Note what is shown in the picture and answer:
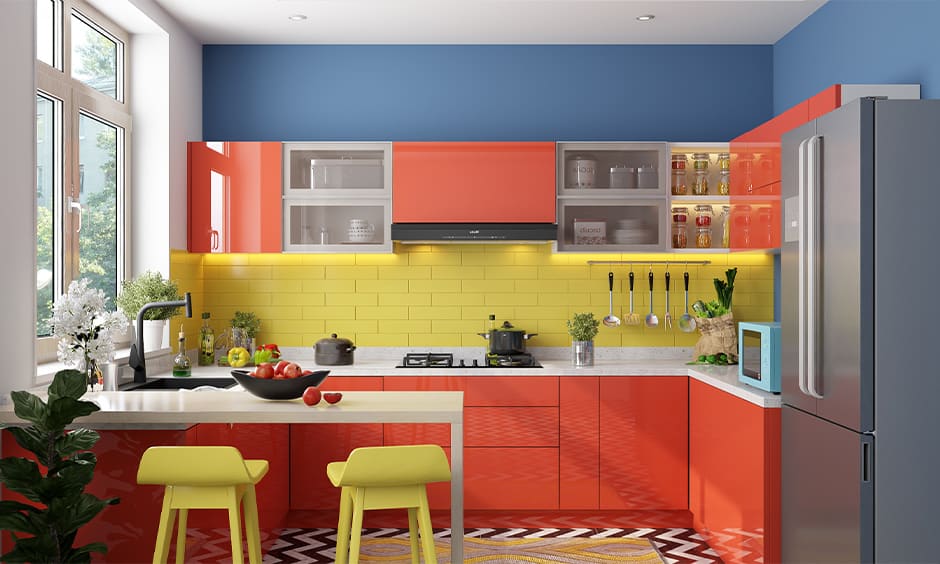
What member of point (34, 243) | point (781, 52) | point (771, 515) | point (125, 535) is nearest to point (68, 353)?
point (34, 243)

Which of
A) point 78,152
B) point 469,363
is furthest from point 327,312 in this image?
point 78,152

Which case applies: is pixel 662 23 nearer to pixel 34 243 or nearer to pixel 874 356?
pixel 874 356

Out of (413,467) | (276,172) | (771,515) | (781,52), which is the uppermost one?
(781,52)

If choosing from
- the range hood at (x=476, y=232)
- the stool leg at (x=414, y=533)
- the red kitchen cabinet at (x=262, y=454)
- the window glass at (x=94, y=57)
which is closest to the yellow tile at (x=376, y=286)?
the range hood at (x=476, y=232)

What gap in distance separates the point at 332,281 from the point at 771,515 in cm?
298

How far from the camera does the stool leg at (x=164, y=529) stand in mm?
2695

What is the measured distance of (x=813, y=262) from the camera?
2.93 meters

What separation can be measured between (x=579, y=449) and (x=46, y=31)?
11.3 ft

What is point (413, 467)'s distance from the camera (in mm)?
2686

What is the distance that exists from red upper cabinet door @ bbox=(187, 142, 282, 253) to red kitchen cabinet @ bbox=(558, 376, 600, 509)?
1992mm

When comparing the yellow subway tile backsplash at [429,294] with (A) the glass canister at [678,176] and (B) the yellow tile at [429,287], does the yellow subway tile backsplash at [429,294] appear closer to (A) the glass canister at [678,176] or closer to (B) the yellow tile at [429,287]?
(B) the yellow tile at [429,287]

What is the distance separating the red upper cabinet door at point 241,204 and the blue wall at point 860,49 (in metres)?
3.13

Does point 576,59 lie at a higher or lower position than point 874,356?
higher

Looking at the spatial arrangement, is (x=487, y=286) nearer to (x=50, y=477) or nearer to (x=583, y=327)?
(x=583, y=327)
